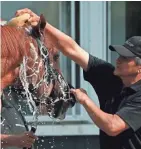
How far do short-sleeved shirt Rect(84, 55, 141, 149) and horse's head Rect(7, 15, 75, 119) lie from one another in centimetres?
35

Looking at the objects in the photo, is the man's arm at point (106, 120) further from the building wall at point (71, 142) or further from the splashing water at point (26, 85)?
the building wall at point (71, 142)

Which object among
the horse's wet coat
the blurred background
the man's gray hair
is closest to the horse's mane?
the horse's wet coat

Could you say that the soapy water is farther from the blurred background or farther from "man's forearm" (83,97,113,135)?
the blurred background

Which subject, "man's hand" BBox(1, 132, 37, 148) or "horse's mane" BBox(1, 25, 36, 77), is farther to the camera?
"man's hand" BBox(1, 132, 37, 148)

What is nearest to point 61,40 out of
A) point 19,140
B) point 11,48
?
point 19,140

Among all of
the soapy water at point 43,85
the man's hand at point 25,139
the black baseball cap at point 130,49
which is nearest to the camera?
the soapy water at point 43,85

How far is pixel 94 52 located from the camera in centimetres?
517

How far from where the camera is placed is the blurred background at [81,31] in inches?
202

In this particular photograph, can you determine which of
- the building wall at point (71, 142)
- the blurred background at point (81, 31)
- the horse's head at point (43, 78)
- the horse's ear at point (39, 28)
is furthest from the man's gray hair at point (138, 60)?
the building wall at point (71, 142)

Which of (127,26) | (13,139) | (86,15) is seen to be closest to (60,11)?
(86,15)

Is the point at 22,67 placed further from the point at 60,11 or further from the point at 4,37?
the point at 60,11

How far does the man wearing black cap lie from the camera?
3.15m

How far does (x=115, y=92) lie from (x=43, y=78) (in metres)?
0.92

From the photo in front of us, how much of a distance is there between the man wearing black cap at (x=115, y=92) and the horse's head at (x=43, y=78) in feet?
0.55
